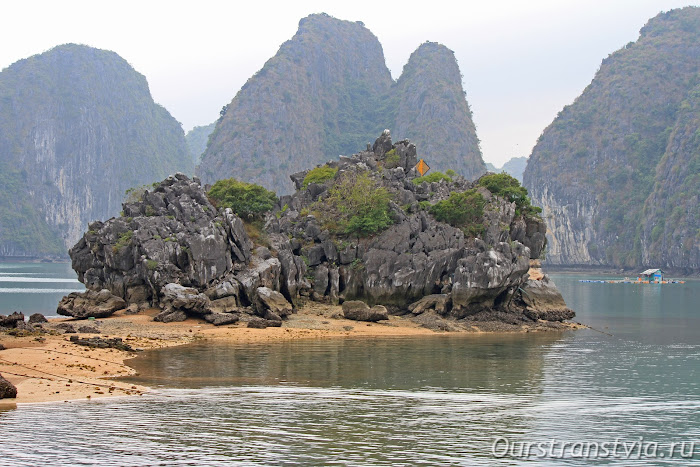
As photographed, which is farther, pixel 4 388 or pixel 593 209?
pixel 593 209

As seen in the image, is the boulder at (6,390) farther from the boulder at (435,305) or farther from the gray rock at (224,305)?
the boulder at (435,305)

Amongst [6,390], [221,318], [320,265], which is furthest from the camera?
[320,265]

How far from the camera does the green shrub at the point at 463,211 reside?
49.1 m

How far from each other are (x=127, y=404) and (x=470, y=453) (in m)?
9.31

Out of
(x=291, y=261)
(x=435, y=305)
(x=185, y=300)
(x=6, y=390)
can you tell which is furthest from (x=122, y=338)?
(x=435, y=305)

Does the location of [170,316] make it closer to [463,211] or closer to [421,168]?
[463,211]

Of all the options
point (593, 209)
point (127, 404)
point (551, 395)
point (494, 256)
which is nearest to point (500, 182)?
point (494, 256)

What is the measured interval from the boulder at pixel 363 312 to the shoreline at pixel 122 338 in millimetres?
460

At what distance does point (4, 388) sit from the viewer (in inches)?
824

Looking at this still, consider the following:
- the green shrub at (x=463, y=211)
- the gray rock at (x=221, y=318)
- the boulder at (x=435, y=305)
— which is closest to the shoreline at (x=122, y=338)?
the gray rock at (x=221, y=318)

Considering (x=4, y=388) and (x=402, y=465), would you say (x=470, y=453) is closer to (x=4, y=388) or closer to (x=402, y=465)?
(x=402, y=465)

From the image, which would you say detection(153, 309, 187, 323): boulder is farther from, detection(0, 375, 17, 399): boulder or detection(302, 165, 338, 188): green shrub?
detection(0, 375, 17, 399): boulder

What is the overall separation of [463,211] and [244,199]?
14.5 m

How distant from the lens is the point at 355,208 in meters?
50.2
